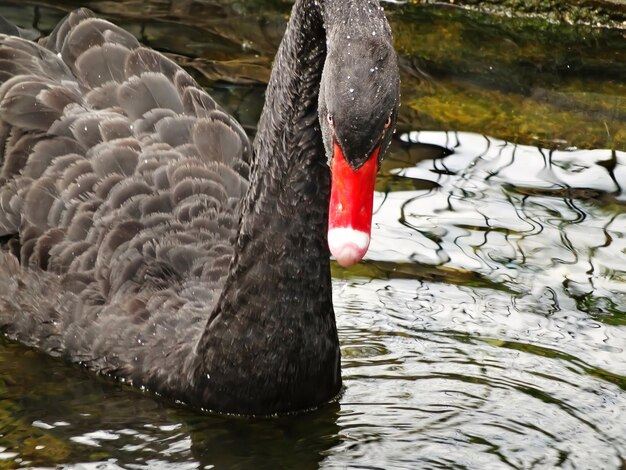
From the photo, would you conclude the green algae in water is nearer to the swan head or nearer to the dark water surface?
the dark water surface

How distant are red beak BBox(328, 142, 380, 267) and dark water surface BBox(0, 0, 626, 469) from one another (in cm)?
96

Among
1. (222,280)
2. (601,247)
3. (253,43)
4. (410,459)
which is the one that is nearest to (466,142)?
(601,247)

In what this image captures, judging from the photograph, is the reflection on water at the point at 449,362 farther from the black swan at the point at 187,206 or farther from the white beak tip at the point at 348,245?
the white beak tip at the point at 348,245

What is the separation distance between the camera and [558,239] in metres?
5.39

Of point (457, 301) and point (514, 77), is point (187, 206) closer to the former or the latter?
point (457, 301)

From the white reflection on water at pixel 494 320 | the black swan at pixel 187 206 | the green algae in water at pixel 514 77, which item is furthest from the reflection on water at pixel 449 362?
the green algae in water at pixel 514 77

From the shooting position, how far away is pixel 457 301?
496 centimetres

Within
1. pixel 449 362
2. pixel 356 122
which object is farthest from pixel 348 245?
pixel 449 362

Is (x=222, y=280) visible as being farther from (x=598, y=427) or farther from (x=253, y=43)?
(x=253, y=43)

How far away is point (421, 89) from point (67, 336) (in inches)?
117

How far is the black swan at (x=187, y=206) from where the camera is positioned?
341cm

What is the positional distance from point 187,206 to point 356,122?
1.47m

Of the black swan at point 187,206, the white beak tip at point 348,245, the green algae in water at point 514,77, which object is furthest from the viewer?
the green algae in water at point 514,77

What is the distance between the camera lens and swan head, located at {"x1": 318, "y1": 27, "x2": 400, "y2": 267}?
128 inches
